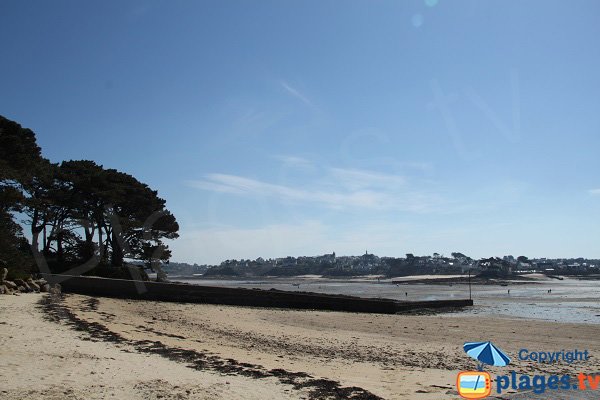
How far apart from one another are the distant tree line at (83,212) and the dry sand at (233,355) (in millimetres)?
11214

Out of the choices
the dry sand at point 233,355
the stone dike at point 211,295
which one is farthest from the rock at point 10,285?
the stone dike at point 211,295

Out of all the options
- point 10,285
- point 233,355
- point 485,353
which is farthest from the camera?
point 10,285

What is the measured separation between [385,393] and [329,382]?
1.20 m

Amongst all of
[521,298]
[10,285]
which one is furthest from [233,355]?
[521,298]

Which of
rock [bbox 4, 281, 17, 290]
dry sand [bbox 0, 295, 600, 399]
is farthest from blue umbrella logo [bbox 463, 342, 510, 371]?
rock [bbox 4, 281, 17, 290]

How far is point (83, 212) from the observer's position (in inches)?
1460

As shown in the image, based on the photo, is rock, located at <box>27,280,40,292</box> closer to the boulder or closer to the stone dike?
the boulder

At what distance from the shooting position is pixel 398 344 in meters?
15.7

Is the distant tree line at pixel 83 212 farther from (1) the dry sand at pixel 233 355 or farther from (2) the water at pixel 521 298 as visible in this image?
(2) the water at pixel 521 298

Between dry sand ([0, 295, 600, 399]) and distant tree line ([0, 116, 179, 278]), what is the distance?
11.2m

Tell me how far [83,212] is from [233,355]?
1198 inches

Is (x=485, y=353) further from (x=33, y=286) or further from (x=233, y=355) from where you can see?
(x=33, y=286)

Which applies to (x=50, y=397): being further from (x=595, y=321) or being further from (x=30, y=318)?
(x=595, y=321)

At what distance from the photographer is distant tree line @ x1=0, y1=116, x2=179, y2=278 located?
27.7 m
